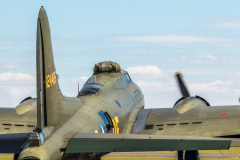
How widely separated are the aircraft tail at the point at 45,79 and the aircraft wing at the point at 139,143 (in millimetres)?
1512

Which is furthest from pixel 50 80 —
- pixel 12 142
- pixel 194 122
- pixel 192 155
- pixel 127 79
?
pixel 127 79

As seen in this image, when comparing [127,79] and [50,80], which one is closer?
[50,80]

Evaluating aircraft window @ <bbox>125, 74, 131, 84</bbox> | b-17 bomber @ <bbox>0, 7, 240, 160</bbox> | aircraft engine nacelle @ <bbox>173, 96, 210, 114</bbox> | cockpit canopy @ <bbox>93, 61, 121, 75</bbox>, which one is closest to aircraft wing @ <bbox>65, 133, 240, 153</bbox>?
b-17 bomber @ <bbox>0, 7, 240, 160</bbox>

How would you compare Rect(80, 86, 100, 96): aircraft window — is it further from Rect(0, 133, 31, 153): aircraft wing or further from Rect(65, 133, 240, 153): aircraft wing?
Rect(65, 133, 240, 153): aircraft wing

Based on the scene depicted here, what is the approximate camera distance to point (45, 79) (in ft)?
50.1

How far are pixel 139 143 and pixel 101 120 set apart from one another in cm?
453

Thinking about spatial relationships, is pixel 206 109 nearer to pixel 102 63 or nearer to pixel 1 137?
pixel 102 63

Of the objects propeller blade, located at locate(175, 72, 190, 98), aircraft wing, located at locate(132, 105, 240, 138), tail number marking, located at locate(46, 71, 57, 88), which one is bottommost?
tail number marking, located at locate(46, 71, 57, 88)

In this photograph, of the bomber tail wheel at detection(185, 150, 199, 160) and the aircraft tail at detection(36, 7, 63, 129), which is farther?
the bomber tail wheel at detection(185, 150, 199, 160)

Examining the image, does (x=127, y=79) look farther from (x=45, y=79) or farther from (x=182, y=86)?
(x=45, y=79)

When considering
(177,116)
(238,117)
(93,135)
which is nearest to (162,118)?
(177,116)

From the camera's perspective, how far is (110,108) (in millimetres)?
20453

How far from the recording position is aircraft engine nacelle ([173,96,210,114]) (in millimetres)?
25106

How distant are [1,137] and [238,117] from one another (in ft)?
45.3
